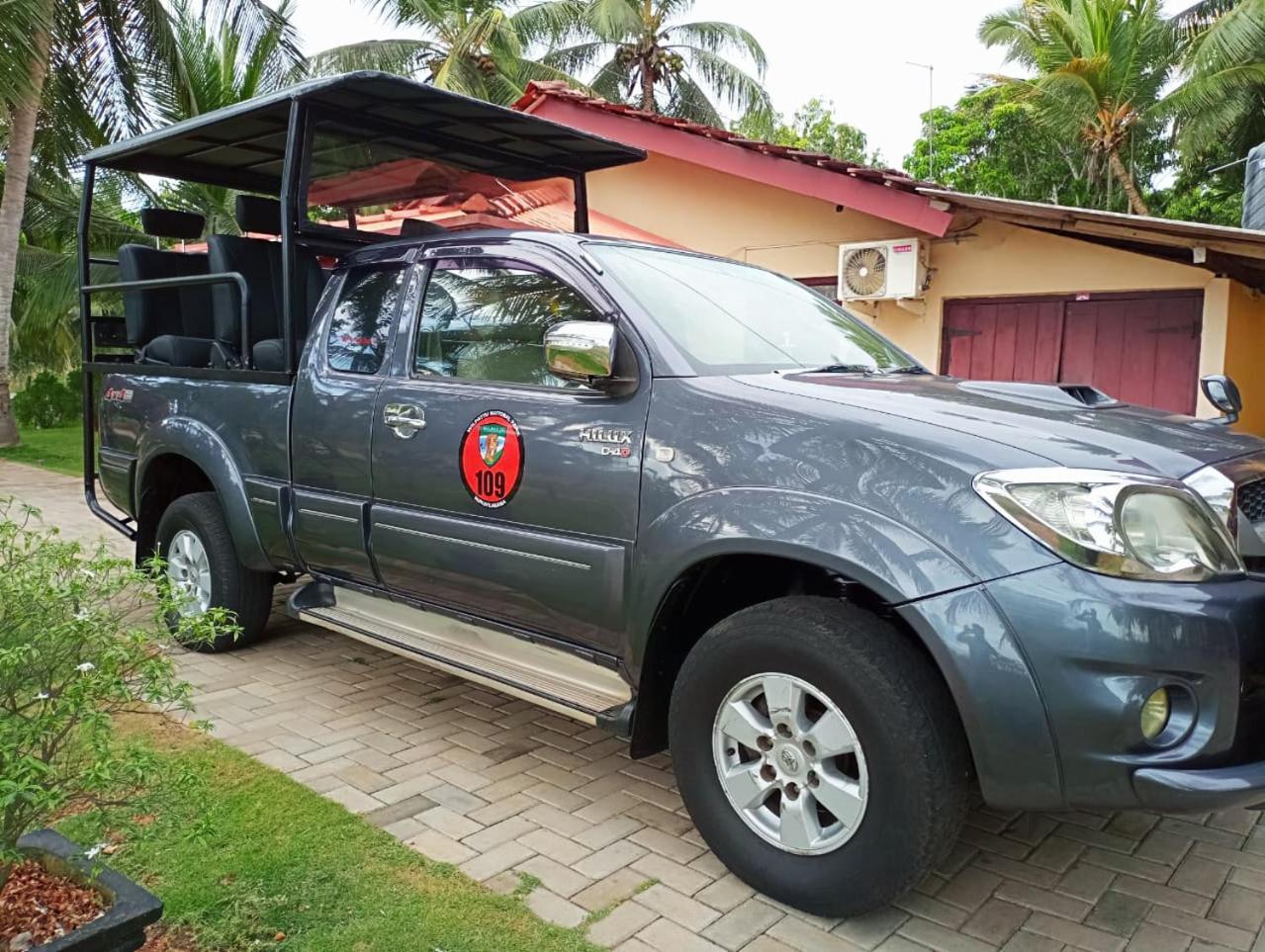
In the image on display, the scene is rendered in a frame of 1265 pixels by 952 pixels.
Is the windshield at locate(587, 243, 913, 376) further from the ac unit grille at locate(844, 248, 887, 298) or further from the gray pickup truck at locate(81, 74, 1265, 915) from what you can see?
the ac unit grille at locate(844, 248, 887, 298)

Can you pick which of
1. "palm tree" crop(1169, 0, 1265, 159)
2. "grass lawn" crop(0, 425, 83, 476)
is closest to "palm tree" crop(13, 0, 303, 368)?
"grass lawn" crop(0, 425, 83, 476)

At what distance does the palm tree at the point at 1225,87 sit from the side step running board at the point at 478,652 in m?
19.2

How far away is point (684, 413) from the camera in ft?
9.54

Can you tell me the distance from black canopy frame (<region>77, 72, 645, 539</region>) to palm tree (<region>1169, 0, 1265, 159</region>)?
657 inches

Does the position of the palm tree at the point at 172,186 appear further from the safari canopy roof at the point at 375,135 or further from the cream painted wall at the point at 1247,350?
the cream painted wall at the point at 1247,350

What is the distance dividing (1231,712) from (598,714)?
1708 millimetres

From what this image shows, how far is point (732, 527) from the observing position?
8.85 ft

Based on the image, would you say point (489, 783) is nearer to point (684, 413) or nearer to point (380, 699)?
point (380, 699)

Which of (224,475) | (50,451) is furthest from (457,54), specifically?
(224,475)

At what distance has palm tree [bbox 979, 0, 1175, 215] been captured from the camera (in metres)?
17.0

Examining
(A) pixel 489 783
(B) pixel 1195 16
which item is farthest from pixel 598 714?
(B) pixel 1195 16

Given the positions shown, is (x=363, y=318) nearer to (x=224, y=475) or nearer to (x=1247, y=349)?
(x=224, y=475)

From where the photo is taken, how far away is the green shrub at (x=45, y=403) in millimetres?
18344

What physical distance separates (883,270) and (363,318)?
226 inches
